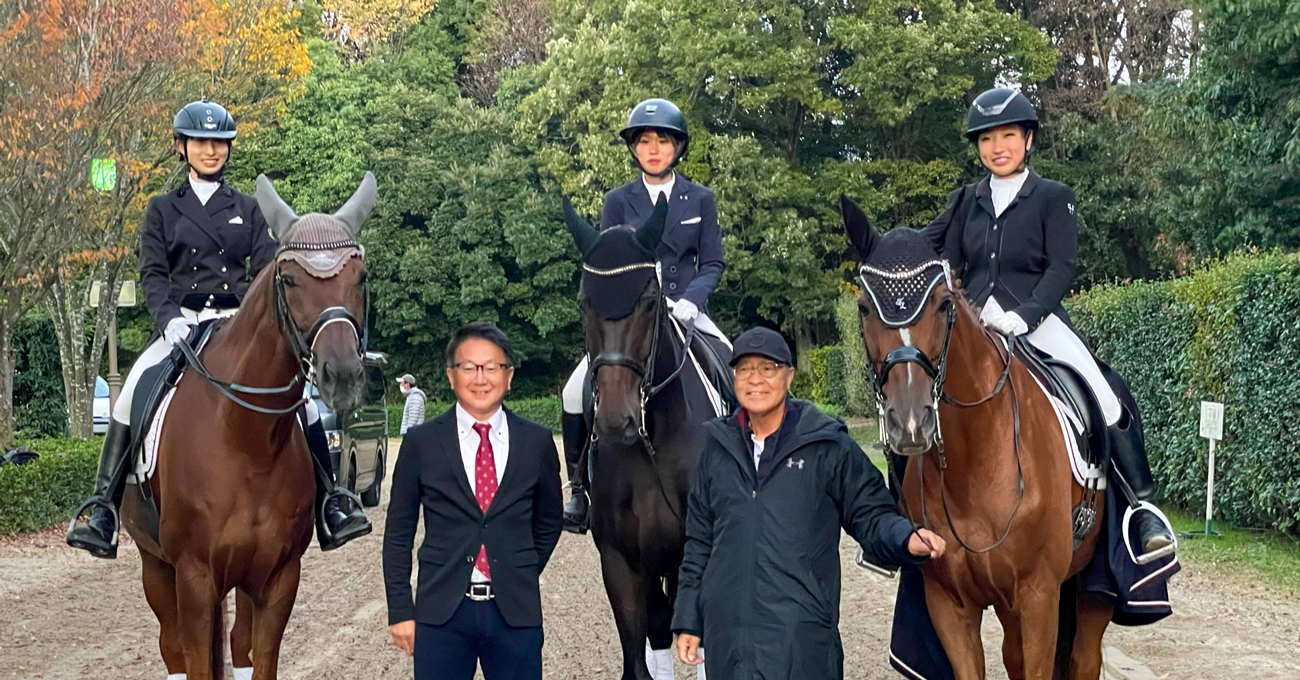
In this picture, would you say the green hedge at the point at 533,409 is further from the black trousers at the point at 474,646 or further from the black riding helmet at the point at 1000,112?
the black trousers at the point at 474,646

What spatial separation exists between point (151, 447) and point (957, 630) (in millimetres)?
3878

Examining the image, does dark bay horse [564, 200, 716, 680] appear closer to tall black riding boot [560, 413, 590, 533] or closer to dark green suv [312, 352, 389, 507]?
tall black riding boot [560, 413, 590, 533]

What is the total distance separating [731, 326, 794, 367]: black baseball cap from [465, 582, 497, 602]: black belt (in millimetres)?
1288

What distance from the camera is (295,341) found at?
550cm

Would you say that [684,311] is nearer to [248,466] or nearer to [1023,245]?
[1023,245]

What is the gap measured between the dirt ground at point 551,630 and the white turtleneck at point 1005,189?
331 cm

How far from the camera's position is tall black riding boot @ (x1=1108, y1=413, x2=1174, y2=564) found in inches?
228

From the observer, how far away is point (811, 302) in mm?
34875

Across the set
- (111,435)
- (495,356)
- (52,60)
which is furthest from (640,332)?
(52,60)

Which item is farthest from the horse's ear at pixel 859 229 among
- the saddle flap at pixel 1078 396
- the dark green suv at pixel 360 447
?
the dark green suv at pixel 360 447

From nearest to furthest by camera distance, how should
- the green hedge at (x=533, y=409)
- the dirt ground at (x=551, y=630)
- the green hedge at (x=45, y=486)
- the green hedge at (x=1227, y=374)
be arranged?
the dirt ground at (x=551, y=630)
the green hedge at (x=1227, y=374)
the green hedge at (x=45, y=486)
the green hedge at (x=533, y=409)

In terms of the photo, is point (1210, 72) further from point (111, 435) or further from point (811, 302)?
point (111, 435)

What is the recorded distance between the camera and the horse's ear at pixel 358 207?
19.0 feet

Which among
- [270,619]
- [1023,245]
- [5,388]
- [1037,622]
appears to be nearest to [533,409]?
[5,388]
